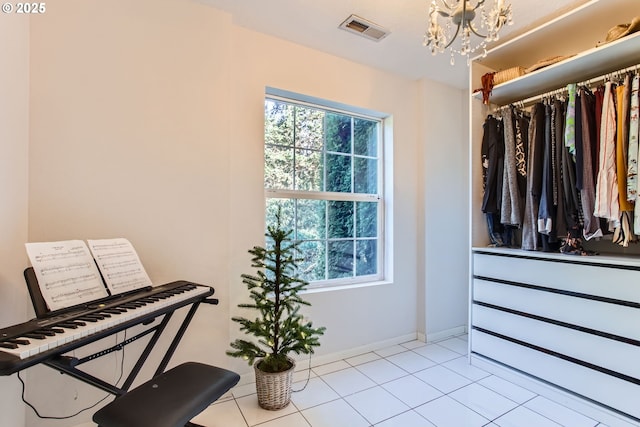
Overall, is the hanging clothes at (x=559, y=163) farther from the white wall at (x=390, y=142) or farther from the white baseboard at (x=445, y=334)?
the white baseboard at (x=445, y=334)

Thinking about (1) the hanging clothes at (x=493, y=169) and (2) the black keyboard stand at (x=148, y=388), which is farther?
(1) the hanging clothes at (x=493, y=169)

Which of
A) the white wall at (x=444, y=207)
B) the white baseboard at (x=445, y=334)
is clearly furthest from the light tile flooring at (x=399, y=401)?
the white wall at (x=444, y=207)

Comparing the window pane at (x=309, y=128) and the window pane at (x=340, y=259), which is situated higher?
the window pane at (x=309, y=128)

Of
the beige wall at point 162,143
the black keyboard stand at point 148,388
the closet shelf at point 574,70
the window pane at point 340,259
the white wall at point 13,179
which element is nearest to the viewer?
the black keyboard stand at point 148,388

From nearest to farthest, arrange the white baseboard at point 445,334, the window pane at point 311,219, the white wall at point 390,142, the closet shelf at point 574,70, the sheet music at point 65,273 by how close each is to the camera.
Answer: the sheet music at point 65,273 → the closet shelf at point 574,70 → the white wall at point 390,142 → the window pane at point 311,219 → the white baseboard at point 445,334

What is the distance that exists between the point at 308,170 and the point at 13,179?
1.80 metres

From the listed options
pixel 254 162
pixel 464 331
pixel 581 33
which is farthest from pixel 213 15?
pixel 464 331

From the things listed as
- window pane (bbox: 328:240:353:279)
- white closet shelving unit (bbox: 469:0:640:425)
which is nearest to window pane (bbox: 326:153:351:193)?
window pane (bbox: 328:240:353:279)

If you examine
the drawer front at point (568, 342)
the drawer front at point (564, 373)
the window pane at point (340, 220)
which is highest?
the window pane at point (340, 220)

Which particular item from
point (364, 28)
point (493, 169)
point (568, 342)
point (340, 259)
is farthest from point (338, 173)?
point (568, 342)

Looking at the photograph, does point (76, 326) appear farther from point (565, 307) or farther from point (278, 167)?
point (565, 307)

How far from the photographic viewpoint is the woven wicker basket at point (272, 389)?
1856 millimetres

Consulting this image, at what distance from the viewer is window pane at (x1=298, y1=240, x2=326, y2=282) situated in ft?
8.41

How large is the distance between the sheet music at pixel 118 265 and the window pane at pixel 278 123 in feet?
4.25
